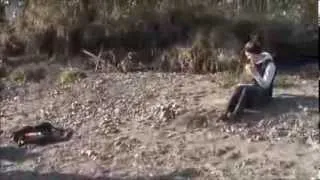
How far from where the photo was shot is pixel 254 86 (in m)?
7.83

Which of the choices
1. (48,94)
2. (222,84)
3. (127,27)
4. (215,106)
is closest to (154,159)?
(215,106)

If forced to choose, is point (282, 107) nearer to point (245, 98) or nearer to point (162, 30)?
point (245, 98)

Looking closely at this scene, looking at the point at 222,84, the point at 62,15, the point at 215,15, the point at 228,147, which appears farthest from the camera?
the point at 62,15

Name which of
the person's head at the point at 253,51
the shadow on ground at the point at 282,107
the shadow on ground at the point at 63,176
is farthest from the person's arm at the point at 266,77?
the shadow on ground at the point at 63,176

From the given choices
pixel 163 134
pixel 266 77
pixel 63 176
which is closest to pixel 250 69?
pixel 266 77

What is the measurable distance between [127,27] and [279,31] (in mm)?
2462

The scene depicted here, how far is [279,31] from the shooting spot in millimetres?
10328

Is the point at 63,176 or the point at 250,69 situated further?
the point at 250,69

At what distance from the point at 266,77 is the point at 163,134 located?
1.25 m

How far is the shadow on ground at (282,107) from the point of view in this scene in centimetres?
795

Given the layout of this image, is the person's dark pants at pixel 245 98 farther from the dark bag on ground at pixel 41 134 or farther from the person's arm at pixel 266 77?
the dark bag on ground at pixel 41 134

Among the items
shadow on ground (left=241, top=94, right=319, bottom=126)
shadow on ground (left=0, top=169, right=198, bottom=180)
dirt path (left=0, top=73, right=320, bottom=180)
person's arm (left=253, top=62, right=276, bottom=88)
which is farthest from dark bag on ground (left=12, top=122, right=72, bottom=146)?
person's arm (left=253, top=62, right=276, bottom=88)

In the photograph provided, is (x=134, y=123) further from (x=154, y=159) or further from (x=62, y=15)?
(x=62, y=15)

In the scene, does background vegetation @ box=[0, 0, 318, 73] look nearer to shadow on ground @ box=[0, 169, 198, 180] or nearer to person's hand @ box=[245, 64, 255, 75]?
person's hand @ box=[245, 64, 255, 75]
